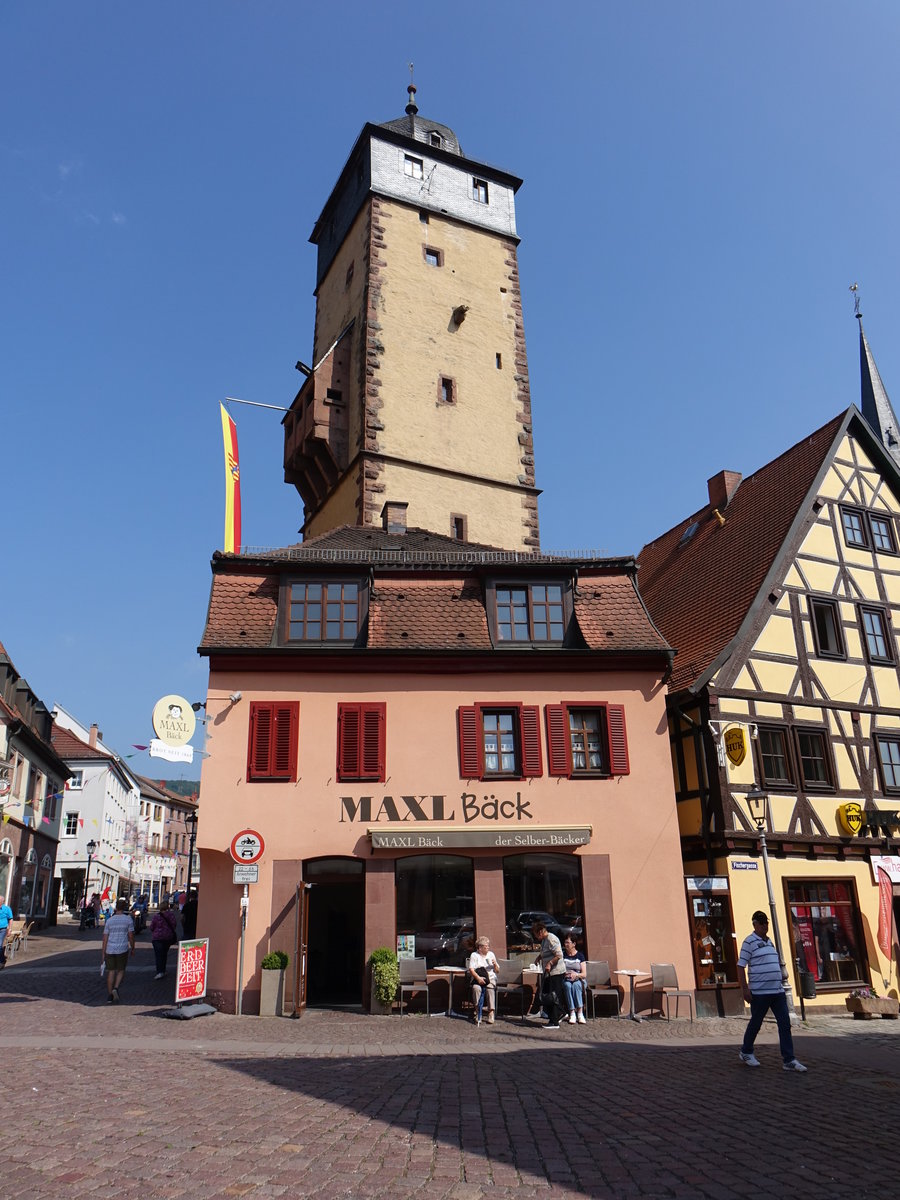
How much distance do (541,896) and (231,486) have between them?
50.1 feet

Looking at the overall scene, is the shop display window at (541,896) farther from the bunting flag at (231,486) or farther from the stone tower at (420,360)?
the stone tower at (420,360)

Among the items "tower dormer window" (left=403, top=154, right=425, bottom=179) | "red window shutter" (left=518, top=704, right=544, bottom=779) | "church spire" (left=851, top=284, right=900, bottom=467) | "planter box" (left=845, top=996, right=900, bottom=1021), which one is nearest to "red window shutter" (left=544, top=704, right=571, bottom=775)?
"red window shutter" (left=518, top=704, right=544, bottom=779)

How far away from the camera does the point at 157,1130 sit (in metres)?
7.90

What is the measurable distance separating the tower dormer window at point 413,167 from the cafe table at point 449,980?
2884 cm

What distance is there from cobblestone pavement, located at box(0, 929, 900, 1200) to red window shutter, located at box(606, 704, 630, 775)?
5068mm

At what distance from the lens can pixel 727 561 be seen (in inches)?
984

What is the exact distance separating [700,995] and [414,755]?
6.77 m

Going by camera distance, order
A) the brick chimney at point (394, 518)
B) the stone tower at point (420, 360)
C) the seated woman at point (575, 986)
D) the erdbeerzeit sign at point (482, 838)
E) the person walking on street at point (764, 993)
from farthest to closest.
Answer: the stone tower at point (420, 360), the brick chimney at point (394, 518), the erdbeerzeit sign at point (482, 838), the seated woman at point (575, 986), the person walking on street at point (764, 993)

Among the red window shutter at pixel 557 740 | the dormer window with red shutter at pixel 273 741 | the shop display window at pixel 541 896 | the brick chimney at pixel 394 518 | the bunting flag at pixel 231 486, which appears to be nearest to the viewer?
the shop display window at pixel 541 896

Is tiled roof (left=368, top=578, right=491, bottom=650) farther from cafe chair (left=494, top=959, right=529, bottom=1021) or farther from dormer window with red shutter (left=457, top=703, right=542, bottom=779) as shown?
cafe chair (left=494, top=959, right=529, bottom=1021)

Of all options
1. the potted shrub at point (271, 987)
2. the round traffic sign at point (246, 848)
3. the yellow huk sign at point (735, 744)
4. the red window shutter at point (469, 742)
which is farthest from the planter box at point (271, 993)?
the yellow huk sign at point (735, 744)

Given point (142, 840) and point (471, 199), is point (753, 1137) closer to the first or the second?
point (471, 199)

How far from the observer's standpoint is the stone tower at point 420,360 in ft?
103

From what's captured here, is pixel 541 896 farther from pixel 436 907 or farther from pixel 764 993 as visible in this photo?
pixel 764 993
